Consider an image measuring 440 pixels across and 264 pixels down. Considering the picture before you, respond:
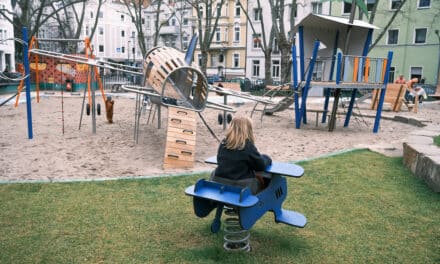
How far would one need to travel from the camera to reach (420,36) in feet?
112

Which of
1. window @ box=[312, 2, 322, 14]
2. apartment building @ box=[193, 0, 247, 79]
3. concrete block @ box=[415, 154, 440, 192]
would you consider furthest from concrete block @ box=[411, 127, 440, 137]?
apartment building @ box=[193, 0, 247, 79]

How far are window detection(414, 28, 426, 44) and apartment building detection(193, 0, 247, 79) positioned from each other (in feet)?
65.9

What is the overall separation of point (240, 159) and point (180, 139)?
11.7 feet

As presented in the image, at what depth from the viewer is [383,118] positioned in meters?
14.0

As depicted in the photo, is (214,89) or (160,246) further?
(214,89)

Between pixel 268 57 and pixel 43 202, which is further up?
pixel 268 57

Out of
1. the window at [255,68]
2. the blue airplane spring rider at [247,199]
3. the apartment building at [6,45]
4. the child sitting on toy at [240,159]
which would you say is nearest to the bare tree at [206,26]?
the window at [255,68]

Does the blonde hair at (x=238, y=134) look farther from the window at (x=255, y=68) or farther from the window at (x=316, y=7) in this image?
the window at (x=255, y=68)

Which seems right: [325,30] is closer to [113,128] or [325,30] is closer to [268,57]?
[113,128]

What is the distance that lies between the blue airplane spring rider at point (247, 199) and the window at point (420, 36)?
3572 centimetres

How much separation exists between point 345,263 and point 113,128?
8457 millimetres

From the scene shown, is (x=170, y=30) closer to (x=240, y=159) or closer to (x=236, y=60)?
(x=236, y=60)

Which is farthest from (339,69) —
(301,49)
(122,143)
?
(122,143)

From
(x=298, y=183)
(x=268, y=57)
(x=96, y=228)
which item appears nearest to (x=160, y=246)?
(x=96, y=228)
